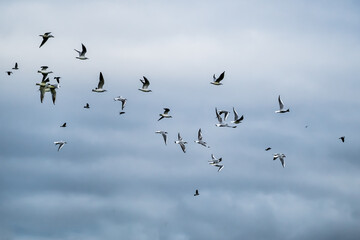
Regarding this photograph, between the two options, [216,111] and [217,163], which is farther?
[217,163]

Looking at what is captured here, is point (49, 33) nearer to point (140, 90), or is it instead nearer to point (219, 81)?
point (140, 90)

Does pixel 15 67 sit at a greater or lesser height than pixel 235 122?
greater

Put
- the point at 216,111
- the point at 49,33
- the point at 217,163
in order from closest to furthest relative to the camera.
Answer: the point at 49,33
the point at 216,111
the point at 217,163

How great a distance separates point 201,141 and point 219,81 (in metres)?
9.60

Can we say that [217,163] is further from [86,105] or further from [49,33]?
[49,33]

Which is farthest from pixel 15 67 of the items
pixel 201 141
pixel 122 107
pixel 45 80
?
pixel 201 141

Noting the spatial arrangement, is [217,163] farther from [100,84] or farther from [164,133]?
[100,84]

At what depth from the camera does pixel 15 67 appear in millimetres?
107062

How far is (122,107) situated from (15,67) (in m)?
14.0

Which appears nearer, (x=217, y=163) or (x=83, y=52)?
(x=83, y=52)

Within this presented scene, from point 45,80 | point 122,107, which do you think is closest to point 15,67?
point 45,80

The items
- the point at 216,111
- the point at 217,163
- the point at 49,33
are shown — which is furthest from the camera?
the point at 217,163

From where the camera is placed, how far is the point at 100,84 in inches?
4075

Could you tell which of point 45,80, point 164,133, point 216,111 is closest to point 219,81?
point 216,111
